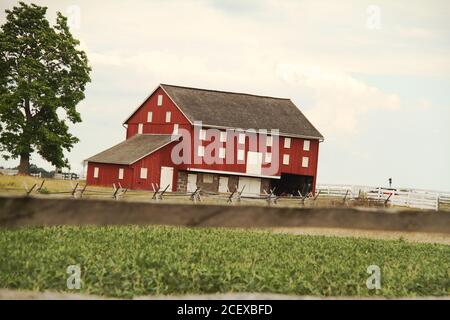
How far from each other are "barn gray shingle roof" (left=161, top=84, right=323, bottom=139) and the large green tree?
28.3 ft

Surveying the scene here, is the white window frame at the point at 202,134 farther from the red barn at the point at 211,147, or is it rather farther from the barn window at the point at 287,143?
the barn window at the point at 287,143

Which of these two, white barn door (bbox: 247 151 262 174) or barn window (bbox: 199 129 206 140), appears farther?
white barn door (bbox: 247 151 262 174)

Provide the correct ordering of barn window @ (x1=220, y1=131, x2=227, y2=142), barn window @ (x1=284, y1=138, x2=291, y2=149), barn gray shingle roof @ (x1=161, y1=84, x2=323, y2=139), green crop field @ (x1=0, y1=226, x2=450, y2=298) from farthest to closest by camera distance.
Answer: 1. barn window @ (x1=284, y1=138, x2=291, y2=149)
2. barn gray shingle roof @ (x1=161, y1=84, x2=323, y2=139)
3. barn window @ (x1=220, y1=131, x2=227, y2=142)
4. green crop field @ (x1=0, y1=226, x2=450, y2=298)

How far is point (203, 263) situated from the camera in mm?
10945

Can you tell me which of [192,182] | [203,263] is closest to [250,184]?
[192,182]

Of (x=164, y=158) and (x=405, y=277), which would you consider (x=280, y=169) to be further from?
(x=405, y=277)

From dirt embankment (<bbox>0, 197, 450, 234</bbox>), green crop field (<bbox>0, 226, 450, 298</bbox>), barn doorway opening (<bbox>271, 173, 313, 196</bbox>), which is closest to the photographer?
green crop field (<bbox>0, 226, 450, 298</bbox>)

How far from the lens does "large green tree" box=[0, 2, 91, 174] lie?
129ft

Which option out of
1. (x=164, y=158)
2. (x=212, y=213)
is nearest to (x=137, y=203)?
(x=212, y=213)

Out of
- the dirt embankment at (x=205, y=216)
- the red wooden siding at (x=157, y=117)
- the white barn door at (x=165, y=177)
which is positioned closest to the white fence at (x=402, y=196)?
the white barn door at (x=165, y=177)

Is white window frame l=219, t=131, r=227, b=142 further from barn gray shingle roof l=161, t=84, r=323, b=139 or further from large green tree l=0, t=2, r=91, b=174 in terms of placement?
large green tree l=0, t=2, r=91, b=174

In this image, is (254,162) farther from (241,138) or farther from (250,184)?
(241,138)

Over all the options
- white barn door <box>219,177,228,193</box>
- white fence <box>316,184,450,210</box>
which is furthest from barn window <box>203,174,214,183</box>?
white fence <box>316,184,450,210</box>
